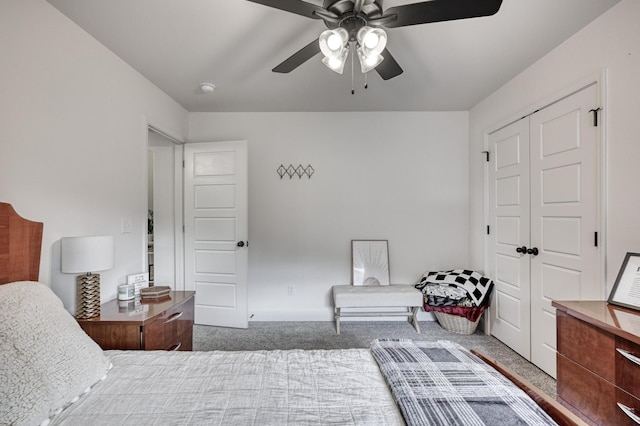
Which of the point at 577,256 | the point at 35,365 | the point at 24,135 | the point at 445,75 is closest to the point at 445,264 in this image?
the point at 577,256

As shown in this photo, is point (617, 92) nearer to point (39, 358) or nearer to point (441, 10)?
point (441, 10)

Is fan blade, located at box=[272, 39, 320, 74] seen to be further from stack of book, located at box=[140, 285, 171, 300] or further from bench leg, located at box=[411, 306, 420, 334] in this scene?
bench leg, located at box=[411, 306, 420, 334]

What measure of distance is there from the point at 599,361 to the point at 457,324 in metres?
1.77

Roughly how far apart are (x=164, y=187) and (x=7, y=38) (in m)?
2.15

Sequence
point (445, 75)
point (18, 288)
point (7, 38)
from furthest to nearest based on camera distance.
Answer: point (445, 75) < point (7, 38) < point (18, 288)

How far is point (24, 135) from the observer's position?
152cm

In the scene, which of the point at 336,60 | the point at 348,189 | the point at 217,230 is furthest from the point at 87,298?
the point at 348,189

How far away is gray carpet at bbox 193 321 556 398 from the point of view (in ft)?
9.00

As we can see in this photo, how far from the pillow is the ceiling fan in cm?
156

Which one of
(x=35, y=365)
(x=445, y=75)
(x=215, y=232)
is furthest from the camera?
(x=215, y=232)

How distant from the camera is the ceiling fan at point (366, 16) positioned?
1263 millimetres

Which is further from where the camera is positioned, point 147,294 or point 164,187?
point 164,187

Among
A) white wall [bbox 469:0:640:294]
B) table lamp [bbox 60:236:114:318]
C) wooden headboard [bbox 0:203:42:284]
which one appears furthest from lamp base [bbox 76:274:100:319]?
white wall [bbox 469:0:640:294]

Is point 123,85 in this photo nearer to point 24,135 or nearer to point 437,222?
point 24,135
